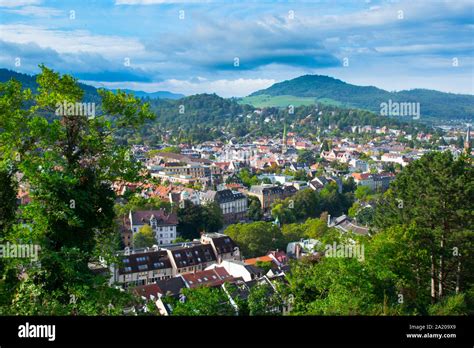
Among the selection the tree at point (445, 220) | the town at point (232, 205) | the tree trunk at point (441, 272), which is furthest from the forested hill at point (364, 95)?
the tree trunk at point (441, 272)

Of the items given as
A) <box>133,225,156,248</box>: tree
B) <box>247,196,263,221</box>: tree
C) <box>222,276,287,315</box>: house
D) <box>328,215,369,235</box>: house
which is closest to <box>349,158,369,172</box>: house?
<box>247,196,263,221</box>: tree

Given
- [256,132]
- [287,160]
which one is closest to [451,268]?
[287,160]

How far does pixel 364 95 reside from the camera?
362 ft

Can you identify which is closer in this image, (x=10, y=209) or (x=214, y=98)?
(x=10, y=209)

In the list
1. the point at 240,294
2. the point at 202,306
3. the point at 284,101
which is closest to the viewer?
the point at 202,306

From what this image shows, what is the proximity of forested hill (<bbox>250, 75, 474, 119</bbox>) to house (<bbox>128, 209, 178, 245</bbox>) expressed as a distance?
248ft

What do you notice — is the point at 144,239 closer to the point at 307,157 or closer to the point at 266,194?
the point at 266,194

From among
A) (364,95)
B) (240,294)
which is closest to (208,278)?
(240,294)

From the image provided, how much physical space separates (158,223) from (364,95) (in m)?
91.4

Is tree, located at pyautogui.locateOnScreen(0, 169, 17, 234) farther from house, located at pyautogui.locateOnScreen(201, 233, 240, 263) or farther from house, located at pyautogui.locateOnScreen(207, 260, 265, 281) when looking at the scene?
house, located at pyautogui.locateOnScreen(201, 233, 240, 263)

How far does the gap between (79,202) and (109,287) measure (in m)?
0.89

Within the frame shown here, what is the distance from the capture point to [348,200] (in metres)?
38.2

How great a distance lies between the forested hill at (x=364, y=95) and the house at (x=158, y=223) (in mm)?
75515
